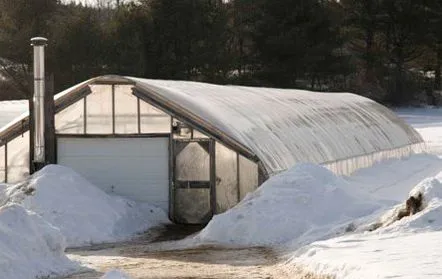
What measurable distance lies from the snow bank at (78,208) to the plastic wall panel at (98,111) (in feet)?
4.62

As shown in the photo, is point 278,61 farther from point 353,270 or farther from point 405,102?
point 353,270

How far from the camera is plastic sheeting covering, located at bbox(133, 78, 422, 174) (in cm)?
1889

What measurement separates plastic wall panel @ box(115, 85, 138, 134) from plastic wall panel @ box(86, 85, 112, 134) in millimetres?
190

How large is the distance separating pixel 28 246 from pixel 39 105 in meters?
7.11

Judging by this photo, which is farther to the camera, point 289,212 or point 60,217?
point 60,217

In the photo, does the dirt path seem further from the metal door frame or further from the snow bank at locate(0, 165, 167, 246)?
the metal door frame

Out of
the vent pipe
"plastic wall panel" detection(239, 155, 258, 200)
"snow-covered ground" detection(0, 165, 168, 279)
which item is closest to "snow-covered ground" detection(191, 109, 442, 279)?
"plastic wall panel" detection(239, 155, 258, 200)

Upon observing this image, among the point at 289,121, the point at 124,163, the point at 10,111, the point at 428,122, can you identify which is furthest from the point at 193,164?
the point at 428,122

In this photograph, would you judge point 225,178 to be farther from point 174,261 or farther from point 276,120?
point 174,261

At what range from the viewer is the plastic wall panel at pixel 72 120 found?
762 inches

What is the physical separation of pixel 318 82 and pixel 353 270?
39.7 meters

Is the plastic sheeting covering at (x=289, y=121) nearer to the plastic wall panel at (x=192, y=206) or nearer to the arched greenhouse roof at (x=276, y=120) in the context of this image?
the arched greenhouse roof at (x=276, y=120)

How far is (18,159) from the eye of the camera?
19562 mm

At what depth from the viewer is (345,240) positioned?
1261 centimetres
